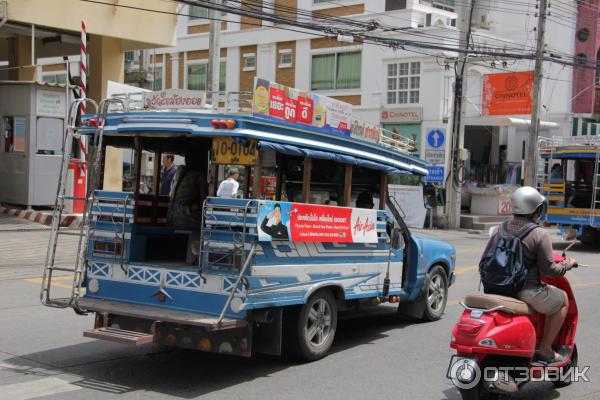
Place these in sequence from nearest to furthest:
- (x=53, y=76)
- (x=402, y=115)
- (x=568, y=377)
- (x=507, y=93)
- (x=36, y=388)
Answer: (x=36, y=388), (x=568, y=377), (x=507, y=93), (x=402, y=115), (x=53, y=76)

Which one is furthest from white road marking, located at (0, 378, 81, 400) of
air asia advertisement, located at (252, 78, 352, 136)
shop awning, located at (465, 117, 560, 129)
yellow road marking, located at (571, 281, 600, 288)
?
shop awning, located at (465, 117, 560, 129)

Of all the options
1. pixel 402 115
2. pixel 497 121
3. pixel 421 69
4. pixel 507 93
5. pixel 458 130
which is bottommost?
pixel 458 130

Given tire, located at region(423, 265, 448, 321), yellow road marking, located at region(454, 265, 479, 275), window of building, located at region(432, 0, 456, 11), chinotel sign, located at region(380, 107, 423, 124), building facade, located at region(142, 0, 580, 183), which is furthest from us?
window of building, located at region(432, 0, 456, 11)

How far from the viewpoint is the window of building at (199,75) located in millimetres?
36906

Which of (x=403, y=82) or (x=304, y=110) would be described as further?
(x=403, y=82)

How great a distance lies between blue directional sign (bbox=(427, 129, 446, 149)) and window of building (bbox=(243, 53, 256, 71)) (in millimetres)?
11725

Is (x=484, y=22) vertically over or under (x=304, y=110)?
over

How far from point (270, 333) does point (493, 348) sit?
7.23 feet

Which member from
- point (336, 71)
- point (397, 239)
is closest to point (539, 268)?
point (397, 239)

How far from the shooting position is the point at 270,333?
6.76 metres

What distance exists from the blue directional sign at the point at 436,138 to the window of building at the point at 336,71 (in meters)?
5.44

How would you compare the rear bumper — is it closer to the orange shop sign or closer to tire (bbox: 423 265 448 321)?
tire (bbox: 423 265 448 321)

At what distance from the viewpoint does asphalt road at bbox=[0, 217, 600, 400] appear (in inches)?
249

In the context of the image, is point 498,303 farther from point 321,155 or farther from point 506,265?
point 321,155
